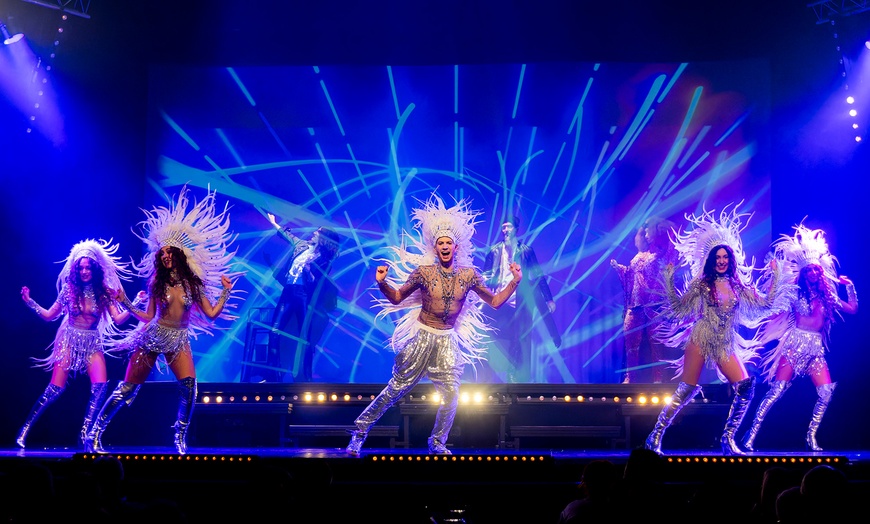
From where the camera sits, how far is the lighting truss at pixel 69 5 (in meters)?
9.29

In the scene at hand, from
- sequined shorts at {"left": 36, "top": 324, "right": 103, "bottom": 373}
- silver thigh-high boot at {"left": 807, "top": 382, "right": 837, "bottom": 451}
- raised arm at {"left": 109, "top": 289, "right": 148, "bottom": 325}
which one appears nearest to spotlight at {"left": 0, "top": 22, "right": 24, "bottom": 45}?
raised arm at {"left": 109, "top": 289, "right": 148, "bottom": 325}

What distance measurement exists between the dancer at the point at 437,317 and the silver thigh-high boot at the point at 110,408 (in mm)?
2034

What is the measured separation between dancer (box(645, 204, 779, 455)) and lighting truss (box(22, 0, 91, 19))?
6967mm

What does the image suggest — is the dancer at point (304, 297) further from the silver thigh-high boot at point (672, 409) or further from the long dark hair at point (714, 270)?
the long dark hair at point (714, 270)

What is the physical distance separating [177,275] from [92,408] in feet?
4.91

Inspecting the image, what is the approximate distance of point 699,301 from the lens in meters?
7.68

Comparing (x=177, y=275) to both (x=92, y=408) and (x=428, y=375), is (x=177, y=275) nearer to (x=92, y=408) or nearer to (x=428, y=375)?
(x=92, y=408)

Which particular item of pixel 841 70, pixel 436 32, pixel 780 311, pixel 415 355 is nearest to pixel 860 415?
pixel 780 311

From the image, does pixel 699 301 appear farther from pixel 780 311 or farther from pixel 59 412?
pixel 59 412

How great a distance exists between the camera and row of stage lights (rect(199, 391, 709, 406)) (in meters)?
8.75

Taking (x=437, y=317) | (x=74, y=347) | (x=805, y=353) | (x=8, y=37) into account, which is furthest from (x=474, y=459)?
(x=8, y=37)

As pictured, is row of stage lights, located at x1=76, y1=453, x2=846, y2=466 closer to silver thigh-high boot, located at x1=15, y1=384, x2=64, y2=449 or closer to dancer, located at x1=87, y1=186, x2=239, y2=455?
dancer, located at x1=87, y1=186, x2=239, y2=455

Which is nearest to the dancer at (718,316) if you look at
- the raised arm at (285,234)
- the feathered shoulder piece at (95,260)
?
the raised arm at (285,234)

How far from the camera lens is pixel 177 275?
761 cm
